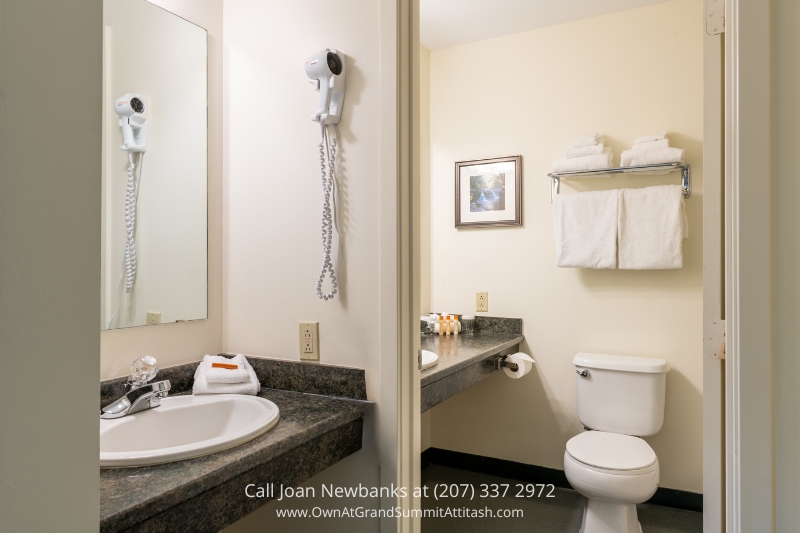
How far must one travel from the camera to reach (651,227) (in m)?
A: 2.43

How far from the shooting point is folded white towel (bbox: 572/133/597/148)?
257 cm

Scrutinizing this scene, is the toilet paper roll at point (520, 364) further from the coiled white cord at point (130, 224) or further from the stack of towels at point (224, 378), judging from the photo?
the coiled white cord at point (130, 224)

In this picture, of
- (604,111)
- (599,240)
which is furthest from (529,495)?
(604,111)

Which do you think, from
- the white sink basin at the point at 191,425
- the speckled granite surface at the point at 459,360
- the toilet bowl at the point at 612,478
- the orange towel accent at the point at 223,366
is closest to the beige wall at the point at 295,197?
the orange towel accent at the point at 223,366

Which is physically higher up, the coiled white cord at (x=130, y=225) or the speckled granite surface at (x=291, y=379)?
the coiled white cord at (x=130, y=225)

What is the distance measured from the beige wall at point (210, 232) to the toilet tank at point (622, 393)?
70.0 inches

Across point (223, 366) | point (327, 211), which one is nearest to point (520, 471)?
point (223, 366)

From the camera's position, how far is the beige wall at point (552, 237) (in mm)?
2469

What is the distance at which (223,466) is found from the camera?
1005mm

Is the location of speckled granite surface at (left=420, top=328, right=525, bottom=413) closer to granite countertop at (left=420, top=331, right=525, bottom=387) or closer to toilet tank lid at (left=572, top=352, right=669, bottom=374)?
granite countertop at (left=420, top=331, right=525, bottom=387)

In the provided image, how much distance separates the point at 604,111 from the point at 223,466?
2.46 meters

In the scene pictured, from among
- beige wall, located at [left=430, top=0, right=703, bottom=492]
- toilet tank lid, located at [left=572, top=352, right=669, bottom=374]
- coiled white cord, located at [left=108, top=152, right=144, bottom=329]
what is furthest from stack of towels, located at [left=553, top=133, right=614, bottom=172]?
coiled white cord, located at [left=108, top=152, right=144, bottom=329]
